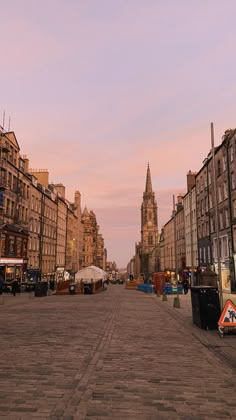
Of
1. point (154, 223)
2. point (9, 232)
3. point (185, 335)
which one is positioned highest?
point (154, 223)

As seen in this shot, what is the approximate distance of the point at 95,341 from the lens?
10.9 m

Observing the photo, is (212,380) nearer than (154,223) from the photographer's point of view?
Yes

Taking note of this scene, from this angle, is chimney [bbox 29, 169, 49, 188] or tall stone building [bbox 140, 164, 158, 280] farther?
tall stone building [bbox 140, 164, 158, 280]

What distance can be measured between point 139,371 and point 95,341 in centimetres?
363

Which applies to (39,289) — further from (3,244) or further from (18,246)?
(18,246)

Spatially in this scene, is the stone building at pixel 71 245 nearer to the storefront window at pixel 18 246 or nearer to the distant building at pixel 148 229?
the storefront window at pixel 18 246

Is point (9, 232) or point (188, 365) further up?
point (9, 232)

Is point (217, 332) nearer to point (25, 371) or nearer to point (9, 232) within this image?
point (25, 371)

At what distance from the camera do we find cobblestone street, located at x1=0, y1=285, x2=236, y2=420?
5383mm

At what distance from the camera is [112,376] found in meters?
7.18

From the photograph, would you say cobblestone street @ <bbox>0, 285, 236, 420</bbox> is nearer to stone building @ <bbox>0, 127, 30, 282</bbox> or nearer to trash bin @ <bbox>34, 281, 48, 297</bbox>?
trash bin @ <bbox>34, 281, 48, 297</bbox>

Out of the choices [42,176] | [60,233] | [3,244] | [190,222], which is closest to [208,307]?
Result: [3,244]

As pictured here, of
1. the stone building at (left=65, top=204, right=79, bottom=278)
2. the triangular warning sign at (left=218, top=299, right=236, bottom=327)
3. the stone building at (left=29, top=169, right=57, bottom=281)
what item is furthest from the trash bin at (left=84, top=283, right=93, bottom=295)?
the stone building at (left=65, top=204, right=79, bottom=278)

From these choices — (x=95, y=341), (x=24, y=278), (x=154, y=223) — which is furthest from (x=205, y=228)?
(x=154, y=223)
